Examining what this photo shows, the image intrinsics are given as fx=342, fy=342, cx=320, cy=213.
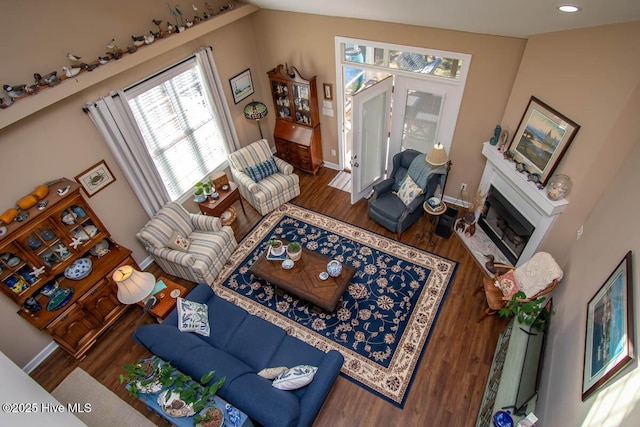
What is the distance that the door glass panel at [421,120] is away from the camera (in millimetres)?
5250

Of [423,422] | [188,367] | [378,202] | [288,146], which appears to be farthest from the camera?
[288,146]

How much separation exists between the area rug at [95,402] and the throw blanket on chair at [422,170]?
4.59 meters

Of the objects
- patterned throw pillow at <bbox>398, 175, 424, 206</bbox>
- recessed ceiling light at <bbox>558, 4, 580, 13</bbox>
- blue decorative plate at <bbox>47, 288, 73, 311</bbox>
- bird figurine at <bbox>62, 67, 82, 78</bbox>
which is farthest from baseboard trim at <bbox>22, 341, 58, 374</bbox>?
recessed ceiling light at <bbox>558, 4, 580, 13</bbox>

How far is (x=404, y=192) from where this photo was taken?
5383 millimetres

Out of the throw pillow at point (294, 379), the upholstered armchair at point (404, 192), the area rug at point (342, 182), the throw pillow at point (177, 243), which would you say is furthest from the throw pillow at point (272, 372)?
the area rug at point (342, 182)

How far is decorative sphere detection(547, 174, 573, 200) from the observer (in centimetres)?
369

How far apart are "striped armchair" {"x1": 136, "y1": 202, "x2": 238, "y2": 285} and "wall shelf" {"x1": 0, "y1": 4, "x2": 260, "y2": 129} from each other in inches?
74.1

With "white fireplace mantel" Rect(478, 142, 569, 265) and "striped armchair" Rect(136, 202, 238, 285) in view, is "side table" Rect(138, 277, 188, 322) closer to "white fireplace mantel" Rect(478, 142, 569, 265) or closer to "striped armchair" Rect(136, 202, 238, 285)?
"striped armchair" Rect(136, 202, 238, 285)

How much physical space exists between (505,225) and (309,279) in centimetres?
289

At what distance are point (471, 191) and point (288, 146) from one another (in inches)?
134

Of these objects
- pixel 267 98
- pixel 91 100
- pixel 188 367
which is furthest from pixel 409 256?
pixel 91 100

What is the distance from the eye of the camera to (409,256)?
5.14 metres

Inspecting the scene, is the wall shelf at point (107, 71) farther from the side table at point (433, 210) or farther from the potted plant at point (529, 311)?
the potted plant at point (529, 311)

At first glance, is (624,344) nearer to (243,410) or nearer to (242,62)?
(243,410)
